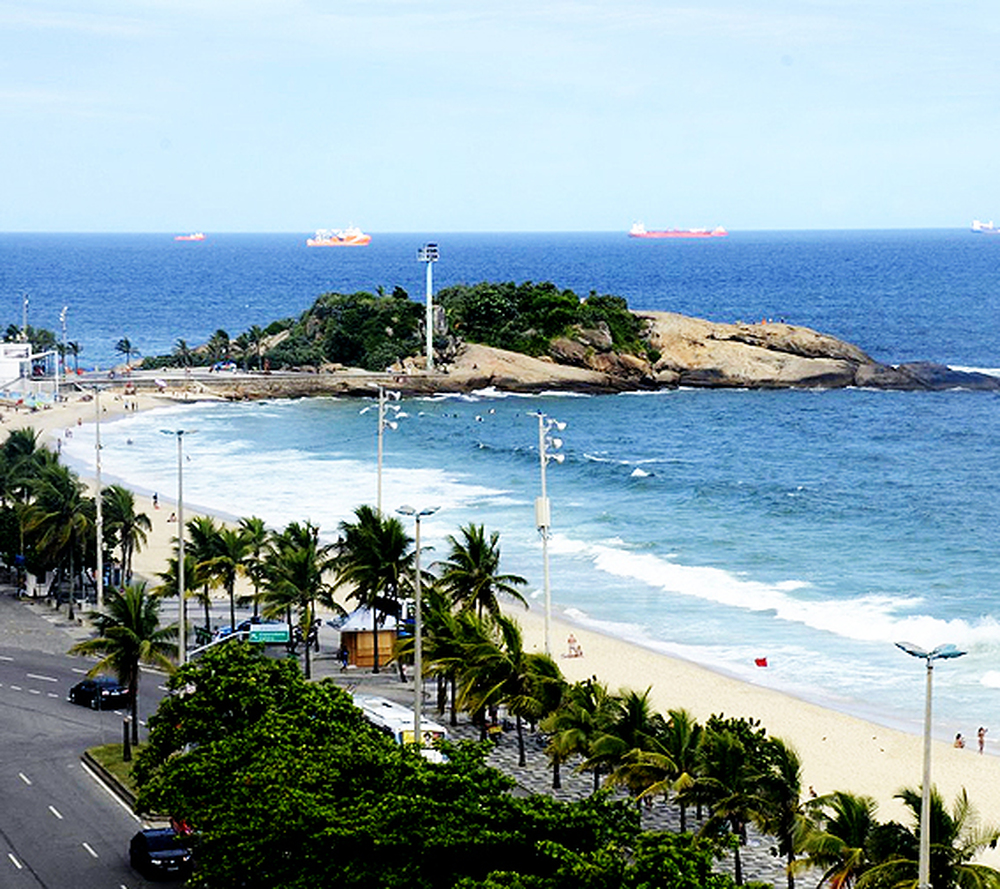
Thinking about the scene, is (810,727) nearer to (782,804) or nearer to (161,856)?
(782,804)

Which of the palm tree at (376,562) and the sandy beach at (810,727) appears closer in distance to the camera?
the sandy beach at (810,727)

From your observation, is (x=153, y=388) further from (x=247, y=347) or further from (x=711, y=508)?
(x=711, y=508)

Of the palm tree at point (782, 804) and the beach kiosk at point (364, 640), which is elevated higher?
the palm tree at point (782, 804)

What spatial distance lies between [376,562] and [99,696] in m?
9.27

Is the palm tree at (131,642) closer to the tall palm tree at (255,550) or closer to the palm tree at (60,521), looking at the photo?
the tall palm tree at (255,550)

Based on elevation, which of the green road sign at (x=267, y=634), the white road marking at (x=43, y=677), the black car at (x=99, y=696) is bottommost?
the white road marking at (x=43, y=677)

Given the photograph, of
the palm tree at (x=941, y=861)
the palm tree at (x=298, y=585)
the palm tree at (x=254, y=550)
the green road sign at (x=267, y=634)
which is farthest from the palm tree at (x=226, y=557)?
the palm tree at (x=941, y=861)

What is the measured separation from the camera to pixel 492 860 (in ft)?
88.2

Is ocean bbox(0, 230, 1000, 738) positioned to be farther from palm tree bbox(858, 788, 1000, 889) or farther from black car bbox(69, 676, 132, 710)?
palm tree bbox(858, 788, 1000, 889)

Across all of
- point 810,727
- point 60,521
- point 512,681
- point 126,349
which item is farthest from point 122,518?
point 126,349

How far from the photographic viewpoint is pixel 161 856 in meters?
34.1

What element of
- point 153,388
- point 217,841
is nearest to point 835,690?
point 217,841

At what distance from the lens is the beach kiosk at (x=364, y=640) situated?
5388cm

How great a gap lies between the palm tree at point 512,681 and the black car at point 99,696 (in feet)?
37.1
